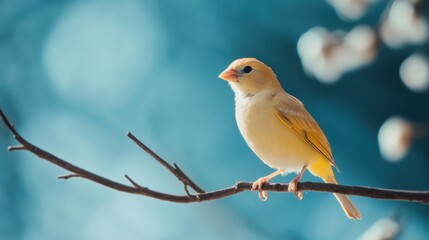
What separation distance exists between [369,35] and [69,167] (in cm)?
189

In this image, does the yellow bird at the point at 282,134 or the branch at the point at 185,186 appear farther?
the yellow bird at the point at 282,134

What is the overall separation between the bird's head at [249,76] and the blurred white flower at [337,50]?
47cm

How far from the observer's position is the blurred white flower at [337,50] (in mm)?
3045

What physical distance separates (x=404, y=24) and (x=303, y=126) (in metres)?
0.70

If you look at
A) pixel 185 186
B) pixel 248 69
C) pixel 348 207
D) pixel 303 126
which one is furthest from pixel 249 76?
pixel 185 186

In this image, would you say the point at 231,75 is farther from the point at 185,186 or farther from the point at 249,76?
the point at 185,186

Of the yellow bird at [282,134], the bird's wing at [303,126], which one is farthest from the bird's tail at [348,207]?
the bird's wing at [303,126]

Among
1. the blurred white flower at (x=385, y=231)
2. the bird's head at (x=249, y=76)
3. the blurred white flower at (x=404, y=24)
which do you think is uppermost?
the bird's head at (x=249, y=76)

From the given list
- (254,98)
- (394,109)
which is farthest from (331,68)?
(394,109)

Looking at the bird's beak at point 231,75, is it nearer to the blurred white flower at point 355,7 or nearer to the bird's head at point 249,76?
the bird's head at point 249,76

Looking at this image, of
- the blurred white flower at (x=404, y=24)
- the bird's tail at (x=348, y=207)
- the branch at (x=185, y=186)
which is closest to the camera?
the branch at (x=185, y=186)

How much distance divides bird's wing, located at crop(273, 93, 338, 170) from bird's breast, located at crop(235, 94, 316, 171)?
2 cm

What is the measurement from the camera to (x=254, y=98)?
2.63 m

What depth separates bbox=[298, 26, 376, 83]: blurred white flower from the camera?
3.04m
